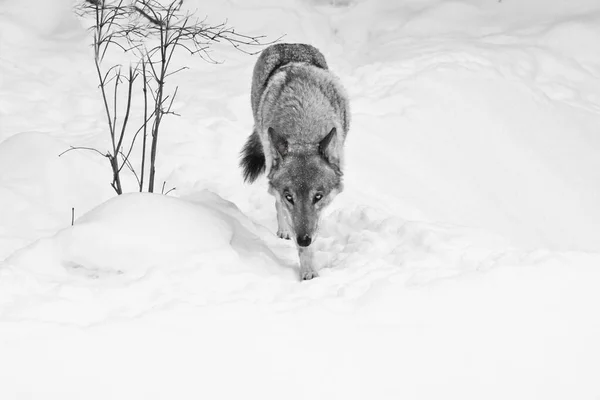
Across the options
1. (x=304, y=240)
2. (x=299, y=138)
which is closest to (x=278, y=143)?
(x=299, y=138)

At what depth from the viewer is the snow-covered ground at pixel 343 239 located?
8.86 feet

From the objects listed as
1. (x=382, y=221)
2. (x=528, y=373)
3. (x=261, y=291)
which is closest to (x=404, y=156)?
(x=382, y=221)

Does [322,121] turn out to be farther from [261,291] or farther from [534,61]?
[534,61]

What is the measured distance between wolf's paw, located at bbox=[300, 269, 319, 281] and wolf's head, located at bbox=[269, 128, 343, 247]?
22cm

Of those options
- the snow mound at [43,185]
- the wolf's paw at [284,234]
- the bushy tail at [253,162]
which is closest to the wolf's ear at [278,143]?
the wolf's paw at [284,234]

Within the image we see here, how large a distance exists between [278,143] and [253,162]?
132 cm

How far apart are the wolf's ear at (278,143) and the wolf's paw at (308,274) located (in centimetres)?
83

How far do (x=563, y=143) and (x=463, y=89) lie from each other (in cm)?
140

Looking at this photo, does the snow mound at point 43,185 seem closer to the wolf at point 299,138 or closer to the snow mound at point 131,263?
the snow mound at point 131,263

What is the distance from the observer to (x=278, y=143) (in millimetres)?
4469

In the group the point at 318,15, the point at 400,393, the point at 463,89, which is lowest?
the point at 400,393

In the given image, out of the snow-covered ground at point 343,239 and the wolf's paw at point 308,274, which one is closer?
the snow-covered ground at point 343,239

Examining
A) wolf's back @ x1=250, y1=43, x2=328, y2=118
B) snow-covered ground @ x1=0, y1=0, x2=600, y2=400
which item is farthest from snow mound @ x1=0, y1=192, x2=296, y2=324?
Result: wolf's back @ x1=250, y1=43, x2=328, y2=118

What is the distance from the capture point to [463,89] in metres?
8.18
